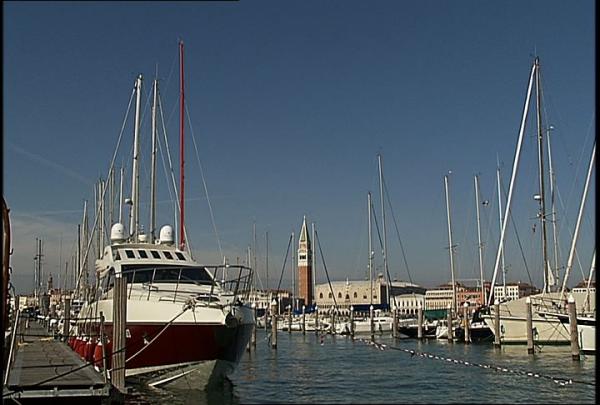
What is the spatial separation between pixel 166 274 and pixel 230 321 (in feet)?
7.79

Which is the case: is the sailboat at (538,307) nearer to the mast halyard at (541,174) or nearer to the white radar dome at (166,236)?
the mast halyard at (541,174)

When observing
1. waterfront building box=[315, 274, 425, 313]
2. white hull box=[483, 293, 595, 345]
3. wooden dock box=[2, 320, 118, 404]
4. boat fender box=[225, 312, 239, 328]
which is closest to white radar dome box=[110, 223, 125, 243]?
wooden dock box=[2, 320, 118, 404]

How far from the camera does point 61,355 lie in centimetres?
2109

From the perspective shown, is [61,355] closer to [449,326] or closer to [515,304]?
[515,304]

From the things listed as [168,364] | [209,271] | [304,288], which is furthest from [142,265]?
[304,288]

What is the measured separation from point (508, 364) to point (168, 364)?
49.5 feet

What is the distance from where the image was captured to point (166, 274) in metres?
18.7

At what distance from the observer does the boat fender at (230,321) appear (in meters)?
17.4

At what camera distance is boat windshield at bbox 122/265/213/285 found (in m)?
18.4

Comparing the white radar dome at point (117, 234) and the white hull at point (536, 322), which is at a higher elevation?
the white radar dome at point (117, 234)

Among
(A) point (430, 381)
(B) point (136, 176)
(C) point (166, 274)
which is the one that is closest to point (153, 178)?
(B) point (136, 176)

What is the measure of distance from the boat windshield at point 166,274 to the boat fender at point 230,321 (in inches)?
53.3

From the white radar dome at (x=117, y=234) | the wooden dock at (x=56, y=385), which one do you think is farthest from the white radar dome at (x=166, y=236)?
the wooden dock at (x=56, y=385)

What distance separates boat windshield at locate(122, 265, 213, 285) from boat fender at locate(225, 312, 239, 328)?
1353 millimetres
